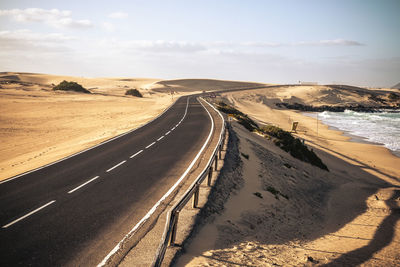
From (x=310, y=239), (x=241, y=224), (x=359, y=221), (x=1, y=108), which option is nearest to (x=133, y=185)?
(x=241, y=224)

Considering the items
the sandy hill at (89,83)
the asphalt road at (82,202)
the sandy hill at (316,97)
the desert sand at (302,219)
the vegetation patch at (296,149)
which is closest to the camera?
the asphalt road at (82,202)

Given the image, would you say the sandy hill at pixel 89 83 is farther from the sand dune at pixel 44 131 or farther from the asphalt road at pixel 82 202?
the asphalt road at pixel 82 202

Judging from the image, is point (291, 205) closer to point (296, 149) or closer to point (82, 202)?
point (82, 202)

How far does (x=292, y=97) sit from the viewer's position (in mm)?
92375

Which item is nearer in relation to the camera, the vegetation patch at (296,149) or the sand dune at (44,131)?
the sand dune at (44,131)

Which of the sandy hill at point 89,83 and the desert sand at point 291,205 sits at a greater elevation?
the sandy hill at point 89,83

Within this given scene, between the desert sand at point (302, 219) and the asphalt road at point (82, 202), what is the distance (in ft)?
7.46

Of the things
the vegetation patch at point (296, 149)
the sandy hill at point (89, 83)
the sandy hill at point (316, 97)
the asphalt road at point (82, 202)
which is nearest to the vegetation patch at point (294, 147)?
the vegetation patch at point (296, 149)

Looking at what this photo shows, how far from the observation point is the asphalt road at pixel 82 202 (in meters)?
5.86

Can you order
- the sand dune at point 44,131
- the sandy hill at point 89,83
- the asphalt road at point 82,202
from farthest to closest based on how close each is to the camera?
the sandy hill at point 89,83, the sand dune at point 44,131, the asphalt road at point 82,202

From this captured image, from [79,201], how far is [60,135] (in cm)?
1765

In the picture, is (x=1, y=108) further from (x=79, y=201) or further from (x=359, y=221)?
(x=359, y=221)

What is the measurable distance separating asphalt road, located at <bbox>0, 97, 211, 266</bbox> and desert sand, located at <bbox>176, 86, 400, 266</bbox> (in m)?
2.27

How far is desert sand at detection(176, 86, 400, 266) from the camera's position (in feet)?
21.5
